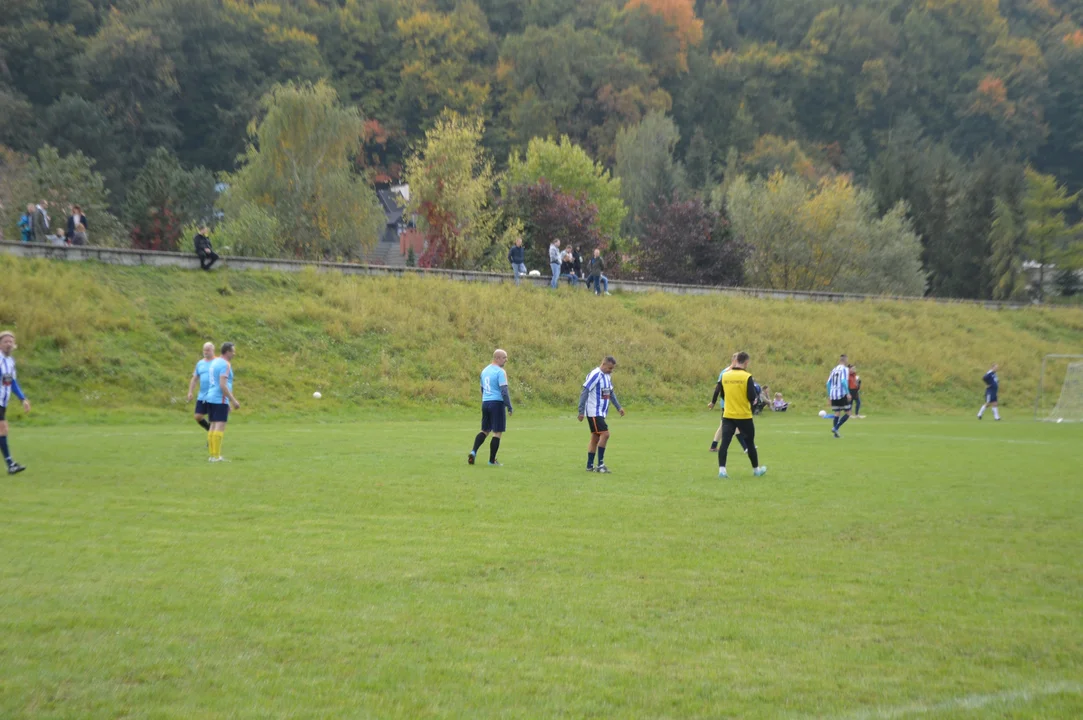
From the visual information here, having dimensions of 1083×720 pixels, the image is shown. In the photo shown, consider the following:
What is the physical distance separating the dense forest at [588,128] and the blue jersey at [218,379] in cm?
2967

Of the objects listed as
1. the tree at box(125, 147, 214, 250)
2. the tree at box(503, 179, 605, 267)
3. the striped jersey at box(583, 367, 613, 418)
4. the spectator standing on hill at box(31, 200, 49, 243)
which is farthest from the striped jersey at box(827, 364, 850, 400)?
the tree at box(125, 147, 214, 250)

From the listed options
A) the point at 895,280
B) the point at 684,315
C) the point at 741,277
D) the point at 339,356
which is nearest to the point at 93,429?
the point at 339,356

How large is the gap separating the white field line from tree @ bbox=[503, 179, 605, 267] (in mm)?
49786

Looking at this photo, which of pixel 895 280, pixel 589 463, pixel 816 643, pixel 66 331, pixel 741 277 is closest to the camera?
pixel 816 643

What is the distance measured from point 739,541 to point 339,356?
25209 millimetres

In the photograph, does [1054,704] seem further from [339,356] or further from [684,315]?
[684,315]

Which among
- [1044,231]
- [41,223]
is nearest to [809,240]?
[1044,231]

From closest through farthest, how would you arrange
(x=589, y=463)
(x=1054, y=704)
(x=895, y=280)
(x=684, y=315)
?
(x=1054, y=704) < (x=589, y=463) < (x=684, y=315) < (x=895, y=280)

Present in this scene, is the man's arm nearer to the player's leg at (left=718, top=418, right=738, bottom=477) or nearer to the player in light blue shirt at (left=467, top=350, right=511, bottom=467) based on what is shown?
the player in light blue shirt at (left=467, top=350, right=511, bottom=467)

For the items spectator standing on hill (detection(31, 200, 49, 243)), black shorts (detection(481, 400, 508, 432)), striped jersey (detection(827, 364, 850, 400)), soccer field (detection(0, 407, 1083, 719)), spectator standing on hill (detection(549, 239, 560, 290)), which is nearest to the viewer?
soccer field (detection(0, 407, 1083, 719))

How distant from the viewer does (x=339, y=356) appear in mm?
33781

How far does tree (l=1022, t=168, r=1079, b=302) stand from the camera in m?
77.0

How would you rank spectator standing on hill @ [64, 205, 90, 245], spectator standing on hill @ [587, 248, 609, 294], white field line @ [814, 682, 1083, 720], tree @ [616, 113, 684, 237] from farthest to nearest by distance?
1. tree @ [616, 113, 684, 237]
2. spectator standing on hill @ [587, 248, 609, 294]
3. spectator standing on hill @ [64, 205, 90, 245]
4. white field line @ [814, 682, 1083, 720]

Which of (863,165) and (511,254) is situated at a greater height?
(863,165)
